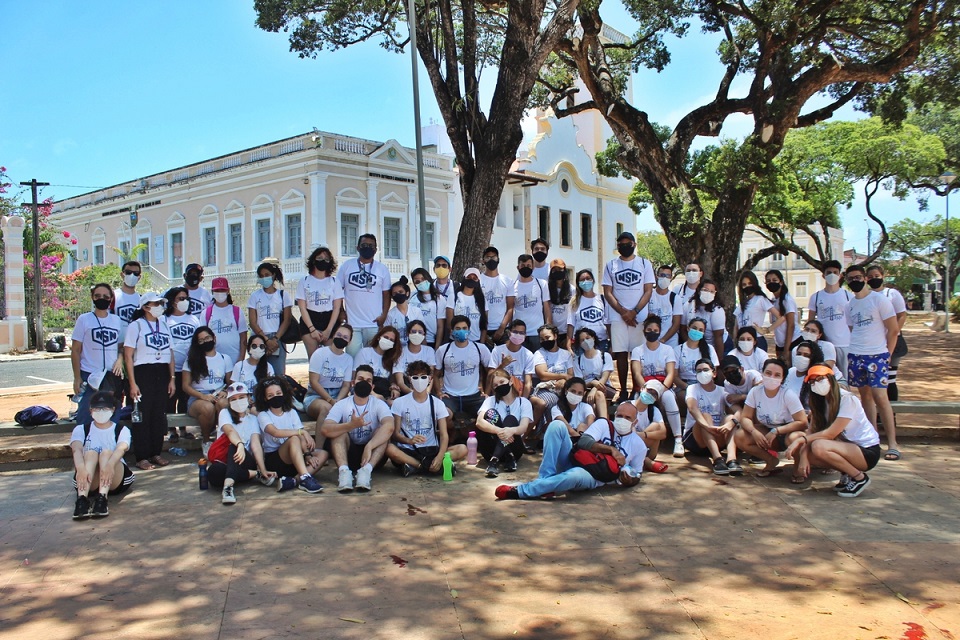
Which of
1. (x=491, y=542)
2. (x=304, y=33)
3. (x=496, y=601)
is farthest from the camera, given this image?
(x=304, y=33)

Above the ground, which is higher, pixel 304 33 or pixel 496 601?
pixel 304 33

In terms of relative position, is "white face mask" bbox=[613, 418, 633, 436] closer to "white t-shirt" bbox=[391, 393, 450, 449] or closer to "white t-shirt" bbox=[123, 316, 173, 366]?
"white t-shirt" bbox=[391, 393, 450, 449]

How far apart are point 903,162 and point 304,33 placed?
73.6 ft

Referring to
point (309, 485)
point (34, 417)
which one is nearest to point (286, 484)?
point (309, 485)

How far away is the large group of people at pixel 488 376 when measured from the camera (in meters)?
6.85

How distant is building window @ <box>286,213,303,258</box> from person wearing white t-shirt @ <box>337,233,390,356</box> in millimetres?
20697

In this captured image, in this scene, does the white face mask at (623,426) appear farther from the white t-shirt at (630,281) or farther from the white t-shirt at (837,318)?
the white t-shirt at (837,318)

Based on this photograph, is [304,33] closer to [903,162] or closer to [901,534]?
[901,534]

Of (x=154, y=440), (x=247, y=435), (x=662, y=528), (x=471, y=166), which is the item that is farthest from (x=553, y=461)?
(x=471, y=166)

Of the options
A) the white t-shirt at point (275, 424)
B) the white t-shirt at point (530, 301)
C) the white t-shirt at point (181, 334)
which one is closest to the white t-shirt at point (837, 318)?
the white t-shirt at point (530, 301)

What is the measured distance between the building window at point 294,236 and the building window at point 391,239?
3.30 metres

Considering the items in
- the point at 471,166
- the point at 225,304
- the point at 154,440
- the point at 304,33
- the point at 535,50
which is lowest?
the point at 154,440

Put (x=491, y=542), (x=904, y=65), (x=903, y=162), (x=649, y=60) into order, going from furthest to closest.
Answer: (x=903, y=162) < (x=649, y=60) < (x=904, y=65) < (x=491, y=542)

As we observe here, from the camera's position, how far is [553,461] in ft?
22.4
